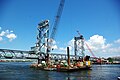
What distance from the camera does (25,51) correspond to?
622 feet

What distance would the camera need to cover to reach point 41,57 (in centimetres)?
18862

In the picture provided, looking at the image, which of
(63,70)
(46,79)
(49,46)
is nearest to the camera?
(46,79)

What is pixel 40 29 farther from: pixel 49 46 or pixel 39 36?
pixel 49 46

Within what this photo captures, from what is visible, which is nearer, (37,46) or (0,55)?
(0,55)

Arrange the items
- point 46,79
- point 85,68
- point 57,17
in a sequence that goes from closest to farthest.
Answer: point 46,79 < point 85,68 < point 57,17

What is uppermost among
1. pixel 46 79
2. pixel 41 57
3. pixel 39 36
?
pixel 39 36

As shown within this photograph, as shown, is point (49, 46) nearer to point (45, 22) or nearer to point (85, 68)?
point (45, 22)

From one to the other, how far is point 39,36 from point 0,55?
4226 cm

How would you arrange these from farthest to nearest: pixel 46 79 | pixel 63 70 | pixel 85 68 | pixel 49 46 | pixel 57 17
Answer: pixel 49 46
pixel 57 17
pixel 85 68
pixel 63 70
pixel 46 79

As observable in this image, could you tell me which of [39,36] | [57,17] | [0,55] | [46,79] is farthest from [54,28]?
[46,79]

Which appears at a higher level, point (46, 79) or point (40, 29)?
point (40, 29)

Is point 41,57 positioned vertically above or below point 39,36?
below

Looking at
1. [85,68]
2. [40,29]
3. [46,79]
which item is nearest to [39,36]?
[40,29]

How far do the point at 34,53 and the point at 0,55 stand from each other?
3611cm
